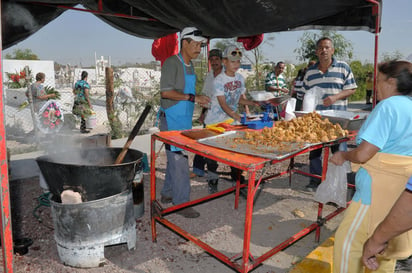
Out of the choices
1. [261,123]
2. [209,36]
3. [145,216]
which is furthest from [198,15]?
[145,216]

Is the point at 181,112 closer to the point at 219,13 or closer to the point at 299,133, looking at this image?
the point at 299,133

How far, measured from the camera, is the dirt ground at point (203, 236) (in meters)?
2.69

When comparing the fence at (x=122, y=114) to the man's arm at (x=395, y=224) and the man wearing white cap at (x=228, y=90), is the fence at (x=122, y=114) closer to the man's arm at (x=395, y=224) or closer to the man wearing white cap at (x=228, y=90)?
the man wearing white cap at (x=228, y=90)

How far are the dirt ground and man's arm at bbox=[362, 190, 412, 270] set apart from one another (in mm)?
1534

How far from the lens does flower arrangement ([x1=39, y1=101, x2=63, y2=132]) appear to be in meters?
7.48

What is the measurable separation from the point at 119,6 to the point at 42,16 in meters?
1.17

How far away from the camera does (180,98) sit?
10.9ft

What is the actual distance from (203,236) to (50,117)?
6.08 meters

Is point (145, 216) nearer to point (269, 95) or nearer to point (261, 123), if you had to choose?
point (261, 123)

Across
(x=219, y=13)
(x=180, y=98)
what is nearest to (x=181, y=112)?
(x=180, y=98)

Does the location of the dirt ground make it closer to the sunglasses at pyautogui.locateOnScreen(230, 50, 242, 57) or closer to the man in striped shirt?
the man in striped shirt

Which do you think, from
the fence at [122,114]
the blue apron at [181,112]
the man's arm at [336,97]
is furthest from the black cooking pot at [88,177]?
the fence at [122,114]

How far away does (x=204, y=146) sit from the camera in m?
2.36

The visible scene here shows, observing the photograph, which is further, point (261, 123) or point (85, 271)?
point (261, 123)
